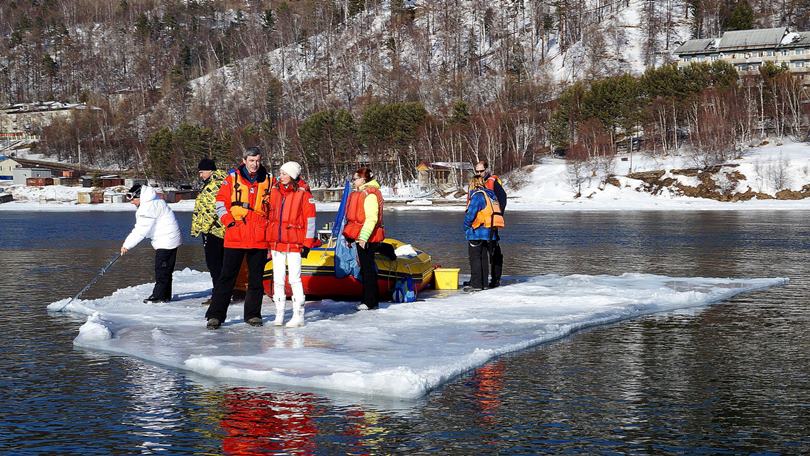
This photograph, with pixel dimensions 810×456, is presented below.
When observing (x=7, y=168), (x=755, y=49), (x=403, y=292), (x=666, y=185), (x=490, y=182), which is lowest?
(x=403, y=292)

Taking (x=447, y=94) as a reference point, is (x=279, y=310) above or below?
below

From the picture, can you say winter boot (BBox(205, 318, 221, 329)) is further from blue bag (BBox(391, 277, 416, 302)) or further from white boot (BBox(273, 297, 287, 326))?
blue bag (BBox(391, 277, 416, 302))

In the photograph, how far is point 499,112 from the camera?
113 metres

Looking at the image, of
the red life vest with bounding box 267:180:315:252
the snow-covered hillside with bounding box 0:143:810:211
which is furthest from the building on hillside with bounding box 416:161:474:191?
the red life vest with bounding box 267:180:315:252

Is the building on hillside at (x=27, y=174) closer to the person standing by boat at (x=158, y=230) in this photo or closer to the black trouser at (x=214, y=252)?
the person standing by boat at (x=158, y=230)

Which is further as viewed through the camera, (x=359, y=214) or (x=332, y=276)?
(x=332, y=276)

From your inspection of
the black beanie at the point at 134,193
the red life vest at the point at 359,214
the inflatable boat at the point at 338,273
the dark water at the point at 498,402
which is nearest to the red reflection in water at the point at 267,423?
the dark water at the point at 498,402

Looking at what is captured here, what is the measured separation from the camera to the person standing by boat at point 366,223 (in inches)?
546

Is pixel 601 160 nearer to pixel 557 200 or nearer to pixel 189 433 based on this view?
pixel 557 200

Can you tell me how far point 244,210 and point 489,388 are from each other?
176 inches

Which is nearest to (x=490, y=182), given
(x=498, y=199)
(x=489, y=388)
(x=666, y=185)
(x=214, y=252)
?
(x=498, y=199)

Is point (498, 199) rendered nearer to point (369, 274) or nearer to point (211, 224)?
point (369, 274)

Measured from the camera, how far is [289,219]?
1202cm

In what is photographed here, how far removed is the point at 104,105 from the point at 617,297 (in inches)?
6974
